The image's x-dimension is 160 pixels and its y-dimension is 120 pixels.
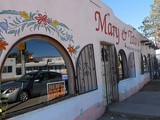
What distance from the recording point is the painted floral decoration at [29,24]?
3.99 metres

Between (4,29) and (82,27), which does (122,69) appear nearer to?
(82,27)

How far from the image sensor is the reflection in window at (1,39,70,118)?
13.7 feet

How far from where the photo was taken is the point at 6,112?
396cm

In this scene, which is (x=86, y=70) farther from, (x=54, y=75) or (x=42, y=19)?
(x=42, y=19)

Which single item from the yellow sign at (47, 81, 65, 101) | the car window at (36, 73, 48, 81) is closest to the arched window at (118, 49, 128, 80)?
the yellow sign at (47, 81, 65, 101)

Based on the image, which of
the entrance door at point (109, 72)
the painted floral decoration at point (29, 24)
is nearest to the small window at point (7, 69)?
the painted floral decoration at point (29, 24)

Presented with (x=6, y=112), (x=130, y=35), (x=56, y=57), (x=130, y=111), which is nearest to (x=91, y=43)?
(x=56, y=57)

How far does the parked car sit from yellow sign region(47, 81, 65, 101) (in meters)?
0.10

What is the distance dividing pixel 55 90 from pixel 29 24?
Result: 64.7 inches

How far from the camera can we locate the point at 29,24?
4520 mm

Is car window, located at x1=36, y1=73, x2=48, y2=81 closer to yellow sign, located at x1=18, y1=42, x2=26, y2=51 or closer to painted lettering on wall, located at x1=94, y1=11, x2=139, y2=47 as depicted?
yellow sign, located at x1=18, y1=42, x2=26, y2=51

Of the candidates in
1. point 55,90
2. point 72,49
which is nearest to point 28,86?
point 55,90

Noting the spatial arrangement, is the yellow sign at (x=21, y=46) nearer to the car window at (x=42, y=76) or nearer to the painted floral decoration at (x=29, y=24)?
the painted floral decoration at (x=29, y=24)

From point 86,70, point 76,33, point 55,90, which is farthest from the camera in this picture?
point 86,70
